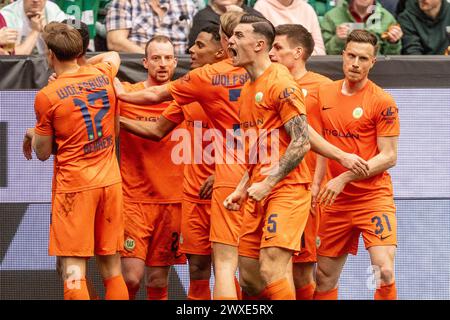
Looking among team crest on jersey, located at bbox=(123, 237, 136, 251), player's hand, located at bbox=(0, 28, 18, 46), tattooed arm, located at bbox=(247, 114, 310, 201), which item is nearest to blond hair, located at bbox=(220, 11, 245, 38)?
tattooed arm, located at bbox=(247, 114, 310, 201)

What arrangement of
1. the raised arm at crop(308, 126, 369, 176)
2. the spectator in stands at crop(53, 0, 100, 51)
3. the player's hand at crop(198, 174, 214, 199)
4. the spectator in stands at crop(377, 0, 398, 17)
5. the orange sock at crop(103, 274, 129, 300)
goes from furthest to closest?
the spectator in stands at crop(377, 0, 398, 17)
the spectator in stands at crop(53, 0, 100, 51)
the player's hand at crop(198, 174, 214, 199)
the orange sock at crop(103, 274, 129, 300)
the raised arm at crop(308, 126, 369, 176)

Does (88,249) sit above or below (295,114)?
below

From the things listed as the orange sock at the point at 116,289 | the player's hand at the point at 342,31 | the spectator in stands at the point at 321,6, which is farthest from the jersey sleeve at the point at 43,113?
the spectator in stands at the point at 321,6

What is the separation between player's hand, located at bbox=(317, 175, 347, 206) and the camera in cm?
1007

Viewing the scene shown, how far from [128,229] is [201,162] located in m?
0.92

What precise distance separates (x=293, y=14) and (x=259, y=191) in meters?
4.28

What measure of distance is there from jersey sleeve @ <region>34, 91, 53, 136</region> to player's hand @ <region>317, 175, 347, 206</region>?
2.33m

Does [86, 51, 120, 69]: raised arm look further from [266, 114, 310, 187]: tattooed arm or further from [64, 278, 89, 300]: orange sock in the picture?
[266, 114, 310, 187]: tattooed arm

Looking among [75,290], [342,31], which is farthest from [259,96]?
[342,31]

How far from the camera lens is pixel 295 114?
9062mm

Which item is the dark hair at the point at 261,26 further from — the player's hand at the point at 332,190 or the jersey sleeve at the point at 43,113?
the jersey sleeve at the point at 43,113

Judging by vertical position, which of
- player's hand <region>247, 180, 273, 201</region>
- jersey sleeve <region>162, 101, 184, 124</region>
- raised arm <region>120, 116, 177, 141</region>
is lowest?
player's hand <region>247, 180, 273, 201</region>

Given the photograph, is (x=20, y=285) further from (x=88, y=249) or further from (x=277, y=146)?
(x=277, y=146)
